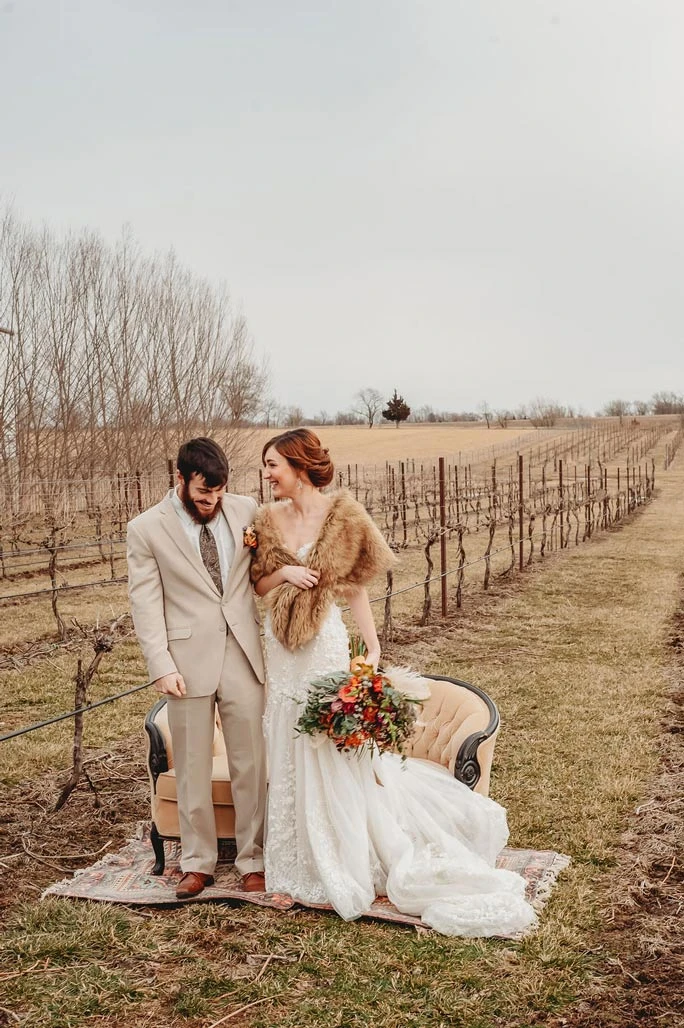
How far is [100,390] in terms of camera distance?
23281 millimetres

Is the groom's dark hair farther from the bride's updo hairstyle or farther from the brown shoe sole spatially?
the brown shoe sole

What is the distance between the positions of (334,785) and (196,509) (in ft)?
4.07

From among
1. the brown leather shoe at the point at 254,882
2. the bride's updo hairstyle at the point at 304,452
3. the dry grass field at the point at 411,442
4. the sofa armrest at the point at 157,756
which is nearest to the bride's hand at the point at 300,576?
the bride's updo hairstyle at the point at 304,452

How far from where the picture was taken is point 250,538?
12.0ft

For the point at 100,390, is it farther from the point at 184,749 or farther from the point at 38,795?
the point at 184,749

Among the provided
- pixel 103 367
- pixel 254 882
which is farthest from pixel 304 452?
pixel 103 367

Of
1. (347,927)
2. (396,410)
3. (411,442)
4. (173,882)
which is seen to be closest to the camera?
(347,927)

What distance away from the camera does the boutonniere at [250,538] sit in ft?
11.9

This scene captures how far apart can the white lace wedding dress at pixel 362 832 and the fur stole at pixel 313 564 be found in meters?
0.08

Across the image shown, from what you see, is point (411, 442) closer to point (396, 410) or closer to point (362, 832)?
point (396, 410)

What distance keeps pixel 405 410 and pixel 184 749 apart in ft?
287

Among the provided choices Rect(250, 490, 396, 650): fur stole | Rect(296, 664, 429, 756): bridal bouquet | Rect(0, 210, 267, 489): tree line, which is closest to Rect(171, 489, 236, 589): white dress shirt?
Rect(250, 490, 396, 650): fur stole

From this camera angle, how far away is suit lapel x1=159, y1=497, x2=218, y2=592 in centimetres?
354

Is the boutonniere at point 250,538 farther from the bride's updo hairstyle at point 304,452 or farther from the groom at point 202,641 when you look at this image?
the bride's updo hairstyle at point 304,452
